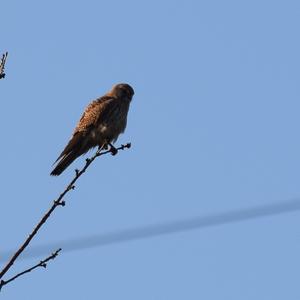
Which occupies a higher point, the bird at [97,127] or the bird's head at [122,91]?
the bird's head at [122,91]

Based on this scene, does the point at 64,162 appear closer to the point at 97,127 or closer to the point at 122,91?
the point at 97,127

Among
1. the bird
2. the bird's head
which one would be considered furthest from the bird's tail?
the bird's head

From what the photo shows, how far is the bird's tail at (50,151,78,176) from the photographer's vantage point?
32.3 ft

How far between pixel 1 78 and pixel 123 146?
2.32 metres

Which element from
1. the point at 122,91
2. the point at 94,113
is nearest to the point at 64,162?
the point at 94,113

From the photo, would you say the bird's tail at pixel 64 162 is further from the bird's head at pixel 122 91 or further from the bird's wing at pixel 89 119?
→ the bird's head at pixel 122 91

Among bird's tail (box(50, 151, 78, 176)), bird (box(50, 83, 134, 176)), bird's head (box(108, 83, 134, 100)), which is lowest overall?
bird's tail (box(50, 151, 78, 176))

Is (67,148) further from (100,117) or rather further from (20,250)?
(20,250)

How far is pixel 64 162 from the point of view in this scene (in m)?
10.2

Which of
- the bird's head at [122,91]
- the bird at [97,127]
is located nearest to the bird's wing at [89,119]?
the bird at [97,127]

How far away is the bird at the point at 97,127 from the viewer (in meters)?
10.5

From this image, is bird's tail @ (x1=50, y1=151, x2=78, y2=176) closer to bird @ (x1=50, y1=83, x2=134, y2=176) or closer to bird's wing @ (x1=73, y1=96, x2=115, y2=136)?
bird @ (x1=50, y1=83, x2=134, y2=176)

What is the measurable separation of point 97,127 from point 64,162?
3.15ft

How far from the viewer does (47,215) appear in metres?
4.62
